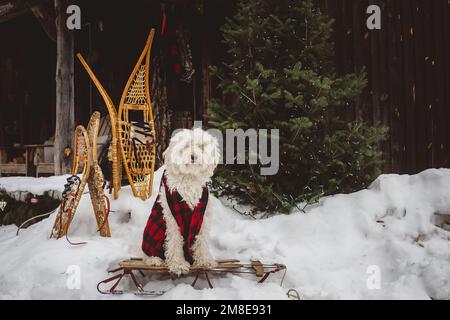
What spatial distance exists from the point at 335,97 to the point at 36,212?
15.4ft

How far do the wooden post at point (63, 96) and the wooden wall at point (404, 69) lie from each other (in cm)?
428

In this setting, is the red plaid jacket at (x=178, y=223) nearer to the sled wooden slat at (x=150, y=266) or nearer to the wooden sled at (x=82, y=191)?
the sled wooden slat at (x=150, y=266)

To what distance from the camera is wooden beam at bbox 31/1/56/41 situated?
700 cm

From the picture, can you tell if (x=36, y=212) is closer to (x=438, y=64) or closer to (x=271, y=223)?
(x=271, y=223)

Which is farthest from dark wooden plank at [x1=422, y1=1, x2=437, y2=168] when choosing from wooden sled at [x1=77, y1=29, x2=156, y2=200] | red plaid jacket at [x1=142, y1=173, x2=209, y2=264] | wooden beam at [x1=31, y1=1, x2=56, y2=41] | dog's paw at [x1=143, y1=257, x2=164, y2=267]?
wooden beam at [x1=31, y1=1, x2=56, y2=41]

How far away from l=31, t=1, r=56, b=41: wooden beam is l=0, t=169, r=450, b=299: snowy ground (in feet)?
13.2

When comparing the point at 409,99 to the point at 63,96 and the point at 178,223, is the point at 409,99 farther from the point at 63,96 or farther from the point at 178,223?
the point at 63,96

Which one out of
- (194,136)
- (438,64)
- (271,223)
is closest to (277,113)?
(271,223)

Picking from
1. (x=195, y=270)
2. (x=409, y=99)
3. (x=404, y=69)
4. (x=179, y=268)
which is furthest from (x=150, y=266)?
(x=404, y=69)

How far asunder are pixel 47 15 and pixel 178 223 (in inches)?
227

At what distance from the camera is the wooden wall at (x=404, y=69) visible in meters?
6.12

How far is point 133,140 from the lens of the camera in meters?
4.75

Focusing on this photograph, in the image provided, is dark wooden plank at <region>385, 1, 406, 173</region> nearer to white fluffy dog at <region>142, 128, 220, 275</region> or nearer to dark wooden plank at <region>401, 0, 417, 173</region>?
dark wooden plank at <region>401, 0, 417, 173</region>

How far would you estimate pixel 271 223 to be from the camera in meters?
4.11
